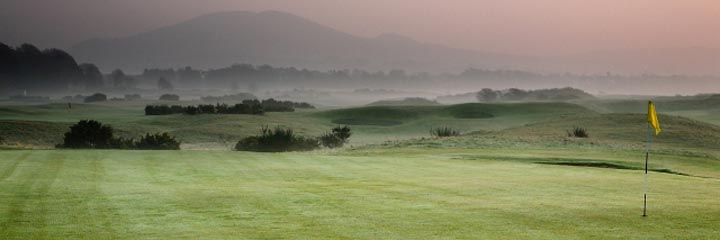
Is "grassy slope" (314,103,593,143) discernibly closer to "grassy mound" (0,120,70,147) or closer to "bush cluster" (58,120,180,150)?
"bush cluster" (58,120,180,150)

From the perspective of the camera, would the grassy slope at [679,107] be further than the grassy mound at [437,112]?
Yes

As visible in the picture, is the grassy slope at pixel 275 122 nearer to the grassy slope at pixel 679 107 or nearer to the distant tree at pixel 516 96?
the grassy slope at pixel 679 107

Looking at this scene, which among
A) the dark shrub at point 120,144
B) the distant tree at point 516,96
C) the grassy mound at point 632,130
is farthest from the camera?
the distant tree at point 516,96

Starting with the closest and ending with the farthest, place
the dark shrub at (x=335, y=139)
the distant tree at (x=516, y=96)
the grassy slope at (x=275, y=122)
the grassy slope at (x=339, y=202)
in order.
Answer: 1. the grassy slope at (x=339, y=202)
2. the dark shrub at (x=335, y=139)
3. the grassy slope at (x=275, y=122)
4. the distant tree at (x=516, y=96)

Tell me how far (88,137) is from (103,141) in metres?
1.05

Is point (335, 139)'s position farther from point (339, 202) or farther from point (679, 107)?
point (679, 107)

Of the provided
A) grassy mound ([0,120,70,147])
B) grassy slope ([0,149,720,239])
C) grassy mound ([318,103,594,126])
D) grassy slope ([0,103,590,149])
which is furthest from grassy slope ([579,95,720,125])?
grassy slope ([0,149,720,239])

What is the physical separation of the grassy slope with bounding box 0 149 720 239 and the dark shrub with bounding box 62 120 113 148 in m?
23.7

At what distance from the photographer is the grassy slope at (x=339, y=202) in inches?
520

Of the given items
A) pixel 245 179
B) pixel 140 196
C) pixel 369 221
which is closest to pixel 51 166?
pixel 245 179

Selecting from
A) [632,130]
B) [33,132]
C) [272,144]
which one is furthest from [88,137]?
[632,130]

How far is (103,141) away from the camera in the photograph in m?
50.4

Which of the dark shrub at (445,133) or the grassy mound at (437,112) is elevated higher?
the grassy mound at (437,112)

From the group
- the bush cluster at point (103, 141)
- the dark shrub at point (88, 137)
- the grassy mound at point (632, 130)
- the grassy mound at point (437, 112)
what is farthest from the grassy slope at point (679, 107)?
the dark shrub at point (88, 137)
